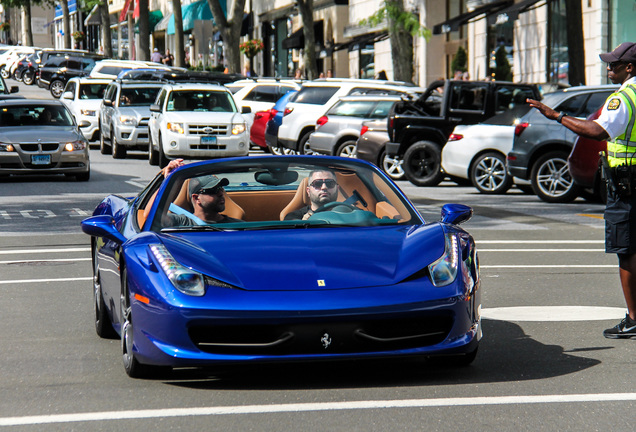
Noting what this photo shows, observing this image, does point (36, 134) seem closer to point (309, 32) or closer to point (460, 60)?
point (460, 60)

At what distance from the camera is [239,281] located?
20.1 ft

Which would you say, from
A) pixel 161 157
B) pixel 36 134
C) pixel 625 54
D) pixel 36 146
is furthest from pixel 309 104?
pixel 625 54

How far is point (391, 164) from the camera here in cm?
2347

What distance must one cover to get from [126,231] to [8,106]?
16.6 metres

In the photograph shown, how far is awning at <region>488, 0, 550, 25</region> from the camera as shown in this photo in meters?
33.9

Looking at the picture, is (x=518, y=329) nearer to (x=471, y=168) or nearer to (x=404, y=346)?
(x=404, y=346)

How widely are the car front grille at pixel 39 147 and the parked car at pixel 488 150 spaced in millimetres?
7067

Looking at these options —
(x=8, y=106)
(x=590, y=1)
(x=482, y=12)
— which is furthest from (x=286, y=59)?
(x=8, y=106)

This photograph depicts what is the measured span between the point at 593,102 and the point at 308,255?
12.9 metres

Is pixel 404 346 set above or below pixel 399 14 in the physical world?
below

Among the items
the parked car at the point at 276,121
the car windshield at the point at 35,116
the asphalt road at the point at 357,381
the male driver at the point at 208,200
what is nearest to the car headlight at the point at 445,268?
the asphalt road at the point at 357,381

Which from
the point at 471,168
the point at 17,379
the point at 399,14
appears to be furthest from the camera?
the point at 399,14

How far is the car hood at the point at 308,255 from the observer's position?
6.18 m

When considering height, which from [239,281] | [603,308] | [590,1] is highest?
[590,1]
